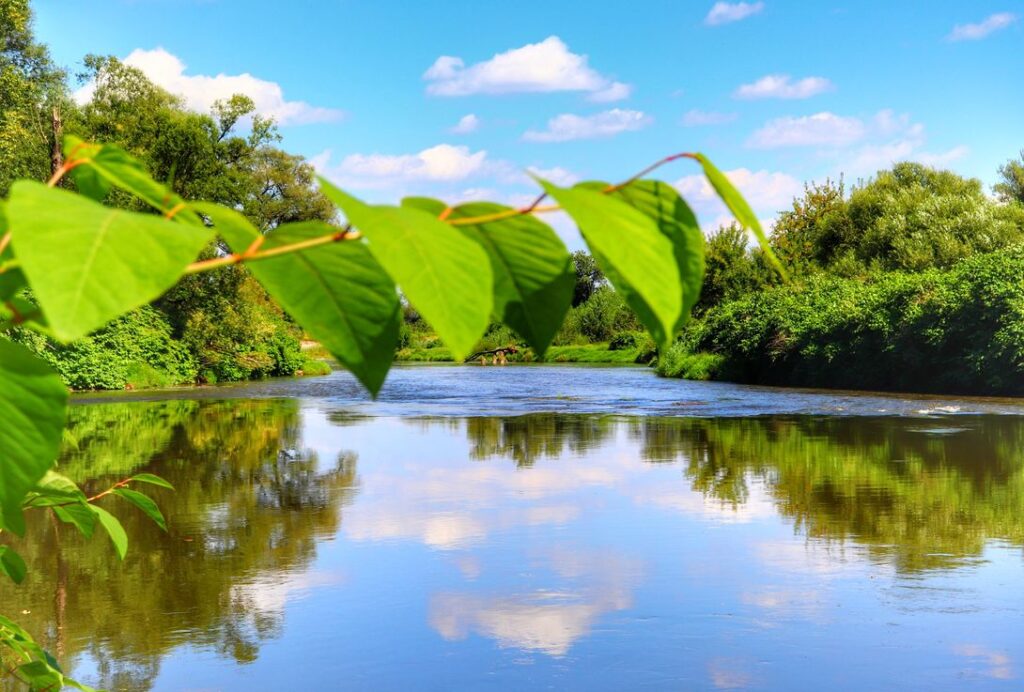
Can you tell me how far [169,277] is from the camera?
38 centimetres

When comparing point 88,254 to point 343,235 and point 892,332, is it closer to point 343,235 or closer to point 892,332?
point 343,235

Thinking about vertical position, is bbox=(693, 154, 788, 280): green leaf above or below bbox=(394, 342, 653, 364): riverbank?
above

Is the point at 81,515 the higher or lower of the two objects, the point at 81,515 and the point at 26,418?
the lower

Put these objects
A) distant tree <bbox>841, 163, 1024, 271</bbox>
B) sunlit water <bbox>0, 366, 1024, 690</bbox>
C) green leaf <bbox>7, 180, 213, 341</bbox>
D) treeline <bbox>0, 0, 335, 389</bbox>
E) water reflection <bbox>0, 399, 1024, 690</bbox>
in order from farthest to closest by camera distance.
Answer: distant tree <bbox>841, 163, 1024, 271</bbox>
treeline <bbox>0, 0, 335, 389</bbox>
water reflection <bbox>0, 399, 1024, 690</bbox>
sunlit water <bbox>0, 366, 1024, 690</bbox>
green leaf <bbox>7, 180, 213, 341</bbox>

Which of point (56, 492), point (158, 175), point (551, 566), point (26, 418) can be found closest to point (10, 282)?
point (26, 418)

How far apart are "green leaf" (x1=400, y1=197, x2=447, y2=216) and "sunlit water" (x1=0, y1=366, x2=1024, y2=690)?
1.15 metres

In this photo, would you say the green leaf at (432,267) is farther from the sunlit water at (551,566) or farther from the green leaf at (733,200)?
the sunlit water at (551,566)

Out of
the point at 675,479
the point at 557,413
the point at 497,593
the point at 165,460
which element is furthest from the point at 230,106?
the point at 497,593

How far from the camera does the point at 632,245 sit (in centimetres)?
47

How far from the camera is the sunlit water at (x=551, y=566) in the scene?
4.89 m

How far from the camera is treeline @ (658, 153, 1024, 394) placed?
19688 mm

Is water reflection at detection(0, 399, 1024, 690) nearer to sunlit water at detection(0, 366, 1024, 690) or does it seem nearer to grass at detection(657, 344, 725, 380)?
sunlit water at detection(0, 366, 1024, 690)

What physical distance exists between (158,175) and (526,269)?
34206 millimetres

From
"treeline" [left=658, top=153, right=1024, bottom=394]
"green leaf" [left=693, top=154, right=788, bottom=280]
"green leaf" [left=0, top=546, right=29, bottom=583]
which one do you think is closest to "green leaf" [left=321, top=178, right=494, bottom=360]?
"green leaf" [left=693, top=154, right=788, bottom=280]
